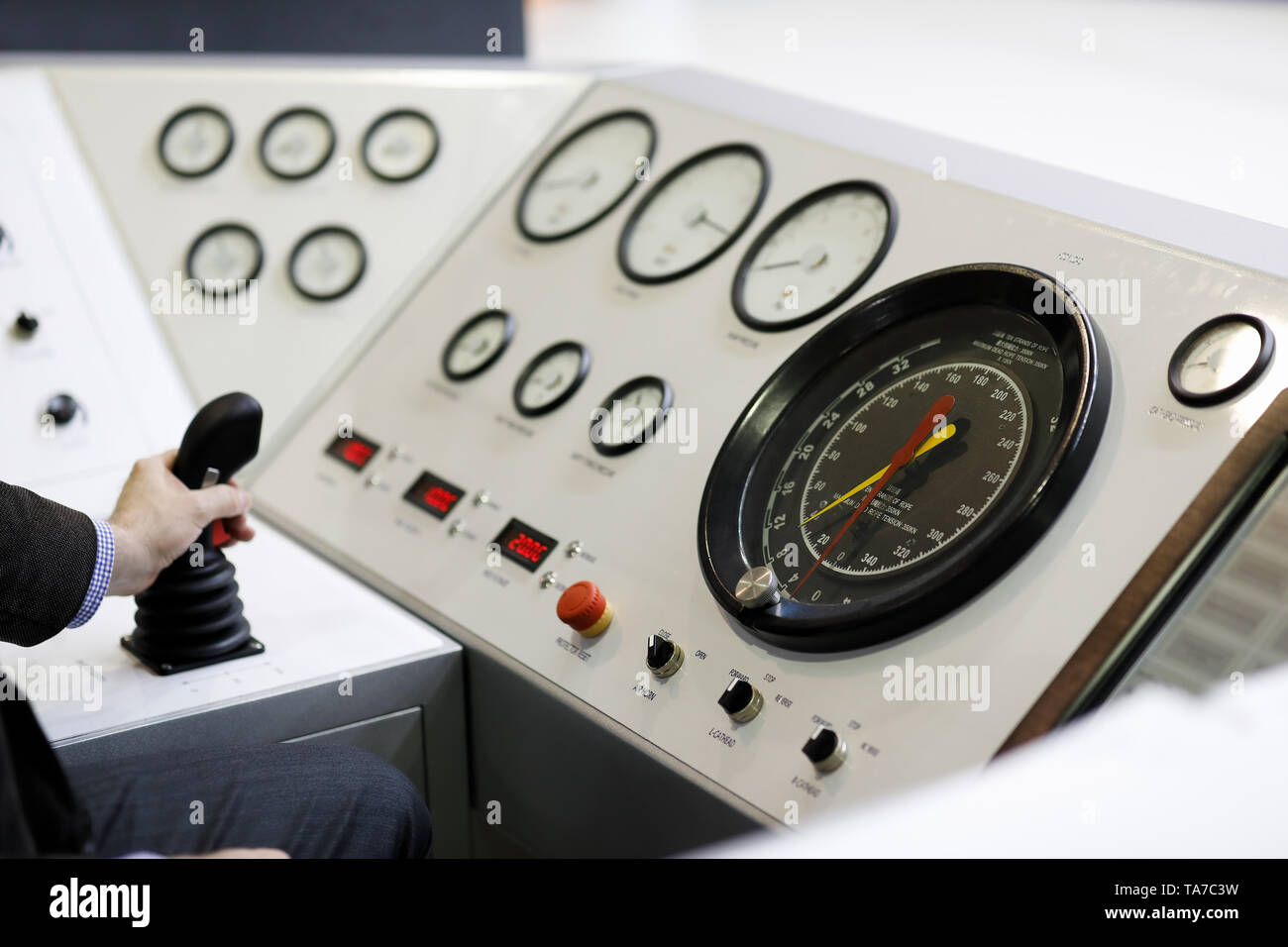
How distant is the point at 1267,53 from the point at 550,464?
6.55 ft

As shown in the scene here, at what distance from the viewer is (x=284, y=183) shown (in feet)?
7.37

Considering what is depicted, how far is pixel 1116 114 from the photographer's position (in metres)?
2.28

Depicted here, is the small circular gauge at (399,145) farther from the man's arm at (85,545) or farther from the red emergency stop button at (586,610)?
the red emergency stop button at (586,610)

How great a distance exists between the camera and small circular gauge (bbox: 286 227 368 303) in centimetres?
217

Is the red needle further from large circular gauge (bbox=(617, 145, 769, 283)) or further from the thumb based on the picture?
the thumb

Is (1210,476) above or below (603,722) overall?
above

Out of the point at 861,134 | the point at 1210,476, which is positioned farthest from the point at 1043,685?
the point at 861,134

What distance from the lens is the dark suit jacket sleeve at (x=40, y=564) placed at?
135 cm

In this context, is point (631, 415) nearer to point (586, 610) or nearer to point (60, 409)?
point (586, 610)

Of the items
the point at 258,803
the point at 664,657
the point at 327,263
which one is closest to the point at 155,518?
the point at 258,803

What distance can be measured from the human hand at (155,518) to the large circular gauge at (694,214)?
733mm

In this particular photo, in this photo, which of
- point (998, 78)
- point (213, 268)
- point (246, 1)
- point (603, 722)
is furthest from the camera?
point (998, 78)

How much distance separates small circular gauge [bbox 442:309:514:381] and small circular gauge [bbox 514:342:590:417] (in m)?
0.08
